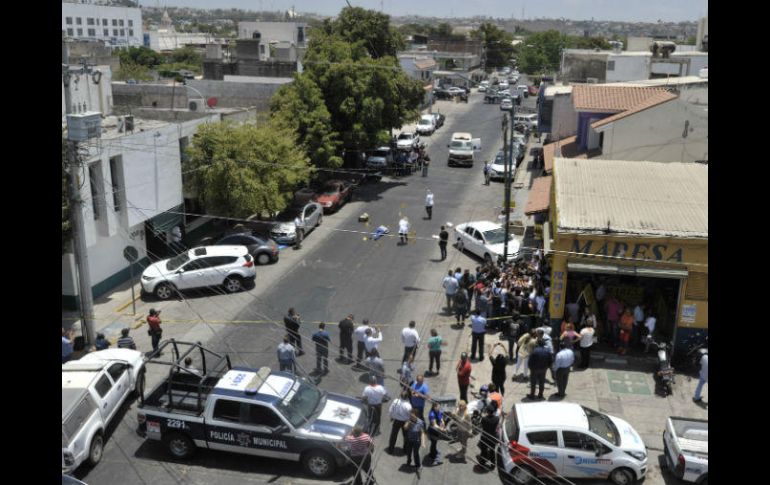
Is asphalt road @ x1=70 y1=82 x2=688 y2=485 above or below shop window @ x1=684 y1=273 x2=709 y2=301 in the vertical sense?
below

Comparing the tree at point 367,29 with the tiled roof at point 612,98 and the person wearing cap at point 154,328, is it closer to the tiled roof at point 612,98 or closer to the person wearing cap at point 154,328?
the tiled roof at point 612,98

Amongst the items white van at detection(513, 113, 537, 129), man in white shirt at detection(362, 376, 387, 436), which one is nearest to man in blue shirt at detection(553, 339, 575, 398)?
man in white shirt at detection(362, 376, 387, 436)

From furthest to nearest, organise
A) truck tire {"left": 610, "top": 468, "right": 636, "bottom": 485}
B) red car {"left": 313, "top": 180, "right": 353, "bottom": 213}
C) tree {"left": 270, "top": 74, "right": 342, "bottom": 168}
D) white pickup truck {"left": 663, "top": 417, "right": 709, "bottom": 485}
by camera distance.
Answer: tree {"left": 270, "top": 74, "right": 342, "bottom": 168}
red car {"left": 313, "top": 180, "right": 353, "bottom": 213}
truck tire {"left": 610, "top": 468, "right": 636, "bottom": 485}
white pickup truck {"left": 663, "top": 417, "right": 709, "bottom": 485}

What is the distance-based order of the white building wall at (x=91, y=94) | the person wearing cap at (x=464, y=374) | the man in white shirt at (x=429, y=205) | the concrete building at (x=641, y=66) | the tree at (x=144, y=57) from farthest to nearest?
1. the tree at (x=144, y=57)
2. the concrete building at (x=641, y=66)
3. the man in white shirt at (x=429, y=205)
4. the white building wall at (x=91, y=94)
5. the person wearing cap at (x=464, y=374)

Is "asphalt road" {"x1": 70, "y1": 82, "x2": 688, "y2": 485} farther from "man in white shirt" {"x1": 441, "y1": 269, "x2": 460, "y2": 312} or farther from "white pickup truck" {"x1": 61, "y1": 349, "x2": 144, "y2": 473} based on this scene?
"man in white shirt" {"x1": 441, "y1": 269, "x2": 460, "y2": 312}

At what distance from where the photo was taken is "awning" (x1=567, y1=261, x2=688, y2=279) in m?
17.5

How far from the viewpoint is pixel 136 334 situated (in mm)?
19969

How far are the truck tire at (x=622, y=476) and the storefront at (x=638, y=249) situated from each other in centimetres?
623

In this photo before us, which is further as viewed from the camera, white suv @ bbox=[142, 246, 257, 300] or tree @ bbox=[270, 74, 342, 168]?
tree @ bbox=[270, 74, 342, 168]

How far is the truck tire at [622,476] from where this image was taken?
12750mm

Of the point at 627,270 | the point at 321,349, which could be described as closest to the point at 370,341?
the point at 321,349

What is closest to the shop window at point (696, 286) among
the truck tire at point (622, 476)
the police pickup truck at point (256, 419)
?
the truck tire at point (622, 476)

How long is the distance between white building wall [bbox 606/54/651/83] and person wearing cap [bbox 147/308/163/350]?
4073cm
